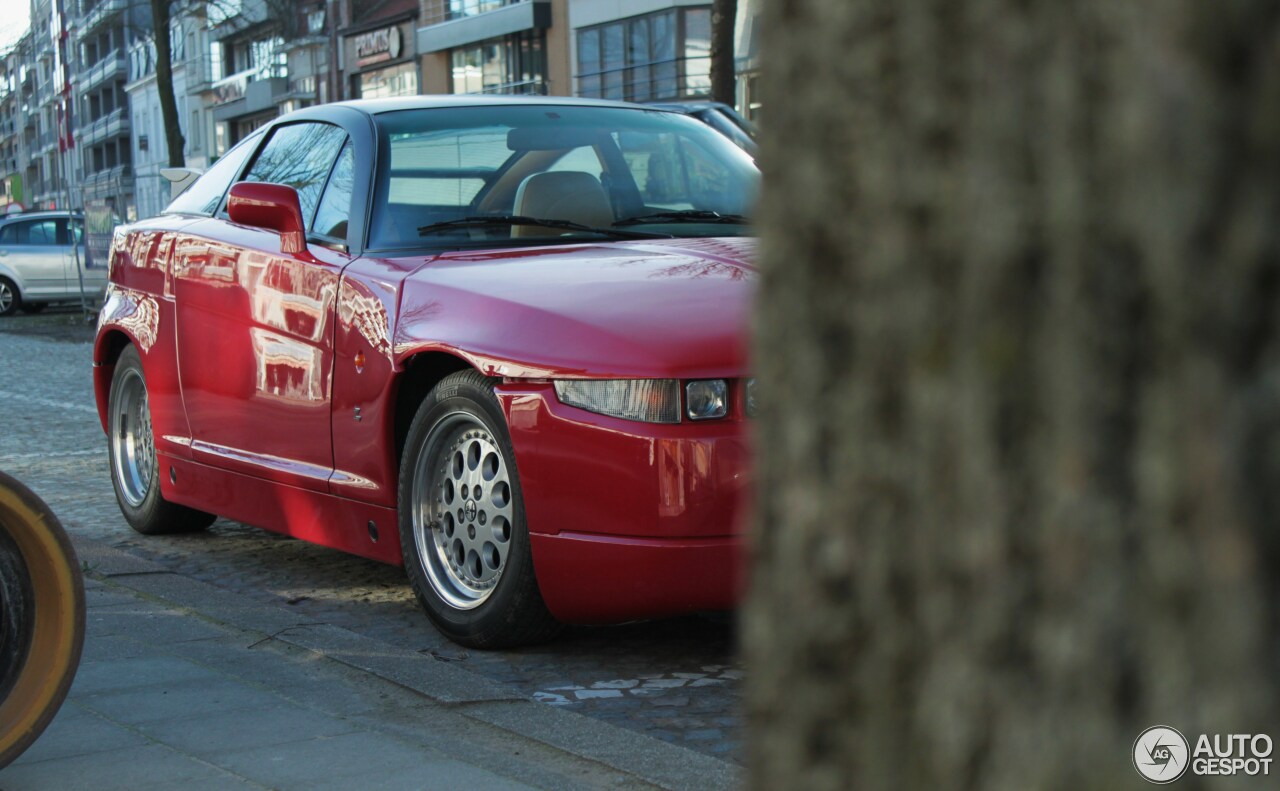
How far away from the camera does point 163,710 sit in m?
3.82

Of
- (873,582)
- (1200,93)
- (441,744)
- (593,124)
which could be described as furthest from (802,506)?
(593,124)

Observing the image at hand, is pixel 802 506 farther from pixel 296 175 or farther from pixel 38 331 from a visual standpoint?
pixel 38 331

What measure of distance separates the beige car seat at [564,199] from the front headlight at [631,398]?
137 cm

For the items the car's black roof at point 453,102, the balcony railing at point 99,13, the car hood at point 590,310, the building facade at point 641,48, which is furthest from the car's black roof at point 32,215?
the car hood at point 590,310

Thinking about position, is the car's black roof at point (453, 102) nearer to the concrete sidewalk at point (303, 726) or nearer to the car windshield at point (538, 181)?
the car windshield at point (538, 181)

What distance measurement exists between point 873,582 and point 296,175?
5.27 metres

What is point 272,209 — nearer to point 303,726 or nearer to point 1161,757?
point 303,726

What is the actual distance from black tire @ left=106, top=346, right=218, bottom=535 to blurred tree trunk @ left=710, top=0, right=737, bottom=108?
1149cm

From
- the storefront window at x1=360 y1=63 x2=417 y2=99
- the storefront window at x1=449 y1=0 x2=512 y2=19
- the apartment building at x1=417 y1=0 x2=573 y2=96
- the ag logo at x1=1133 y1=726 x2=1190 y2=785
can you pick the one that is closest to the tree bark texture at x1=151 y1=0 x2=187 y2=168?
the apartment building at x1=417 y1=0 x2=573 y2=96

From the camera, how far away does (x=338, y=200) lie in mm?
5508

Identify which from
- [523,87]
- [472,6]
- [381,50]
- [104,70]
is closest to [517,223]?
[523,87]

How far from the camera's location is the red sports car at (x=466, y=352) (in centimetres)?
407

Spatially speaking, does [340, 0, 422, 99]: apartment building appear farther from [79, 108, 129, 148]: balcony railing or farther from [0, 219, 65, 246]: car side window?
[79, 108, 129, 148]: balcony railing

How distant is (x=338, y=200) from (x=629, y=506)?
6.33ft
